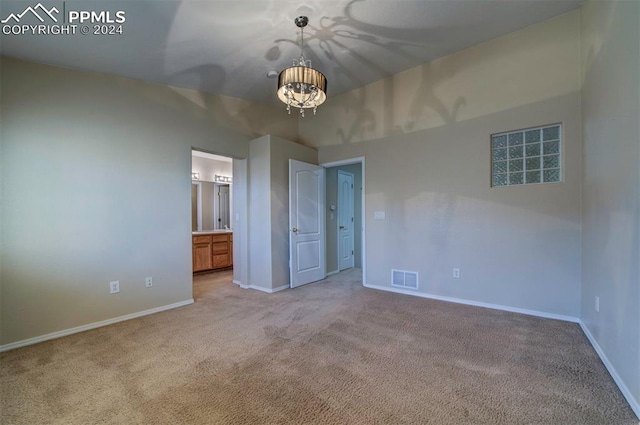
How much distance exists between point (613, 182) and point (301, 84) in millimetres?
2569

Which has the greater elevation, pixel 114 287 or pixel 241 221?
pixel 241 221

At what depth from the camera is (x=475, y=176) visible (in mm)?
3361

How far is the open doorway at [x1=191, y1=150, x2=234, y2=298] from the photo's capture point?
5316mm

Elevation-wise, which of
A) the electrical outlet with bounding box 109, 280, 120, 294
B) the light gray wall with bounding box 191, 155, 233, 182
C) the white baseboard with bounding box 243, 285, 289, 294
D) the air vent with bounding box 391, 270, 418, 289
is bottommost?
the white baseboard with bounding box 243, 285, 289, 294

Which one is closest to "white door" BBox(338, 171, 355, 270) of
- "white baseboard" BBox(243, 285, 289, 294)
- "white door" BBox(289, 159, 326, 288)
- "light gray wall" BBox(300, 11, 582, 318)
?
"white door" BBox(289, 159, 326, 288)

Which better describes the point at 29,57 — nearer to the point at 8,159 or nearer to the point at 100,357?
the point at 8,159

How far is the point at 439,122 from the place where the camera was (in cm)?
362

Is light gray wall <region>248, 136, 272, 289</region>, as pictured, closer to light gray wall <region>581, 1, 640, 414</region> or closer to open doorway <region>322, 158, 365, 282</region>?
open doorway <region>322, 158, 365, 282</region>

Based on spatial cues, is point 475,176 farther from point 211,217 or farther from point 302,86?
point 211,217

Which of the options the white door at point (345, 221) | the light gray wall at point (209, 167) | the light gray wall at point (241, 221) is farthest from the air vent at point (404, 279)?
the light gray wall at point (209, 167)

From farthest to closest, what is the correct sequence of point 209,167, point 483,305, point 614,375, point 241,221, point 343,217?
point 209,167 < point 343,217 < point 241,221 < point 483,305 < point 614,375

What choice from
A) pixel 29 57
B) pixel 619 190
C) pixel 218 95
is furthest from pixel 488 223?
pixel 29 57

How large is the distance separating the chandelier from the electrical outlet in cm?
270

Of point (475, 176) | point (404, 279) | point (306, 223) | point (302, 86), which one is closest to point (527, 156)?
point (475, 176)
